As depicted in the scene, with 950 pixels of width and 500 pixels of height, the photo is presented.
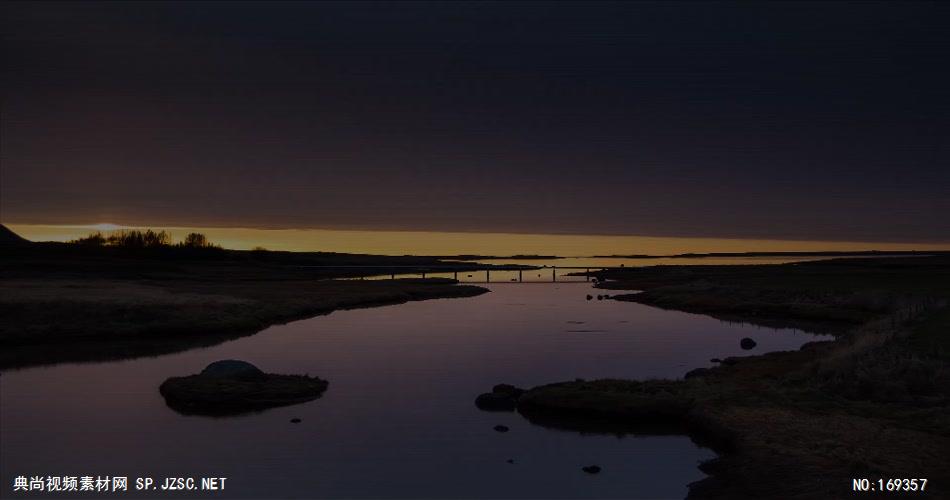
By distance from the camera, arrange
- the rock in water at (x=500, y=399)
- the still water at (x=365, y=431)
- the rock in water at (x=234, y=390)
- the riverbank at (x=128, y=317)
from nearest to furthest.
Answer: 1. the still water at (x=365, y=431)
2. the rock in water at (x=500, y=399)
3. the rock in water at (x=234, y=390)
4. the riverbank at (x=128, y=317)

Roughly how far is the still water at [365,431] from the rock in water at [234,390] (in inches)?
30.3

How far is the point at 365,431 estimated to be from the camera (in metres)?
25.2

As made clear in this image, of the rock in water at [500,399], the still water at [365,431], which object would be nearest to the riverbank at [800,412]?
the rock in water at [500,399]

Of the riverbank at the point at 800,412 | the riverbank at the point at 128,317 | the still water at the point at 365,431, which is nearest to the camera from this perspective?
the riverbank at the point at 800,412

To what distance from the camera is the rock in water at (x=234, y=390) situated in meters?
28.7

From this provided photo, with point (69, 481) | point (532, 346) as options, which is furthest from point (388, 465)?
point (532, 346)

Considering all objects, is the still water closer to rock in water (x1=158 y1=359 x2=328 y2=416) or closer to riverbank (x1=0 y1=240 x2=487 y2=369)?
rock in water (x1=158 y1=359 x2=328 y2=416)

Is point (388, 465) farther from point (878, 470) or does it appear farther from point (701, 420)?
point (878, 470)

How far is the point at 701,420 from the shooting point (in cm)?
2441

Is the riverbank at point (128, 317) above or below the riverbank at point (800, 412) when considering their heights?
above

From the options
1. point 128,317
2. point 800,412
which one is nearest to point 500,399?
point 800,412

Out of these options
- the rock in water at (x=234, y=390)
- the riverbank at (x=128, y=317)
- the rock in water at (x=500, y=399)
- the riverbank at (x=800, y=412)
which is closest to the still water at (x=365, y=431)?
the rock in water at (x=500, y=399)

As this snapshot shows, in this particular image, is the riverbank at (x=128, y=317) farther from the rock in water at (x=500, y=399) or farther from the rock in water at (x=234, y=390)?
the rock in water at (x=500, y=399)

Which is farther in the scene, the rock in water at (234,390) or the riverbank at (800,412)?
the rock in water at (234,390)
